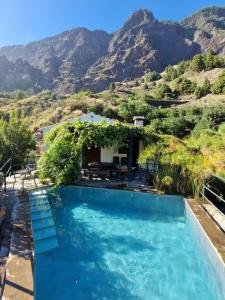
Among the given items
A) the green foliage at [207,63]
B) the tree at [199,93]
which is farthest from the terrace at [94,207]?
the green foliage at [207,63]

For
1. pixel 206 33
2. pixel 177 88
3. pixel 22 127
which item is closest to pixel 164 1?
pixel 177 88

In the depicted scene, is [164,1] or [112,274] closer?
[112,274]

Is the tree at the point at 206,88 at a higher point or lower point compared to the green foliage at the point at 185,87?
lower

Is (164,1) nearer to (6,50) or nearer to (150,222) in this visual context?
(150,222)

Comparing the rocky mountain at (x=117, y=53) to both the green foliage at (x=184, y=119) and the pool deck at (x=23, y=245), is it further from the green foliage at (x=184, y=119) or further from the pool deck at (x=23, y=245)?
the pool deck at (x=23, y=245)

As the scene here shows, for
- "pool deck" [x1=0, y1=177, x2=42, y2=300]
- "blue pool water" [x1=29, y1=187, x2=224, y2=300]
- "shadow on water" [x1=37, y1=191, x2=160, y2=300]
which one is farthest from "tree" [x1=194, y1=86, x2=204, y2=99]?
"pool deck" [x1=0, y1=177, x2=42, y2=300]

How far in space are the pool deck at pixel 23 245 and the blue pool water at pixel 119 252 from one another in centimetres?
36

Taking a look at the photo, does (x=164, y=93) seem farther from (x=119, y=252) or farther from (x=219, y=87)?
(x=119, y=252)

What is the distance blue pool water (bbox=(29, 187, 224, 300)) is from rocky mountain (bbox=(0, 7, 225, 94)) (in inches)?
2940

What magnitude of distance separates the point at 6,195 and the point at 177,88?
4111 cm

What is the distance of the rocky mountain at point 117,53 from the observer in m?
90.4

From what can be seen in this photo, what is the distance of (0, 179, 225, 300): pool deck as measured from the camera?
3.33 meters

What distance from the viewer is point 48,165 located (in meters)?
9.60

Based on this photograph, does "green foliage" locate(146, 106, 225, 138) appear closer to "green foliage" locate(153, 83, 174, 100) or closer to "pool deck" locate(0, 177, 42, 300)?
"green foliage" locate(153, 83, 174, 100)
